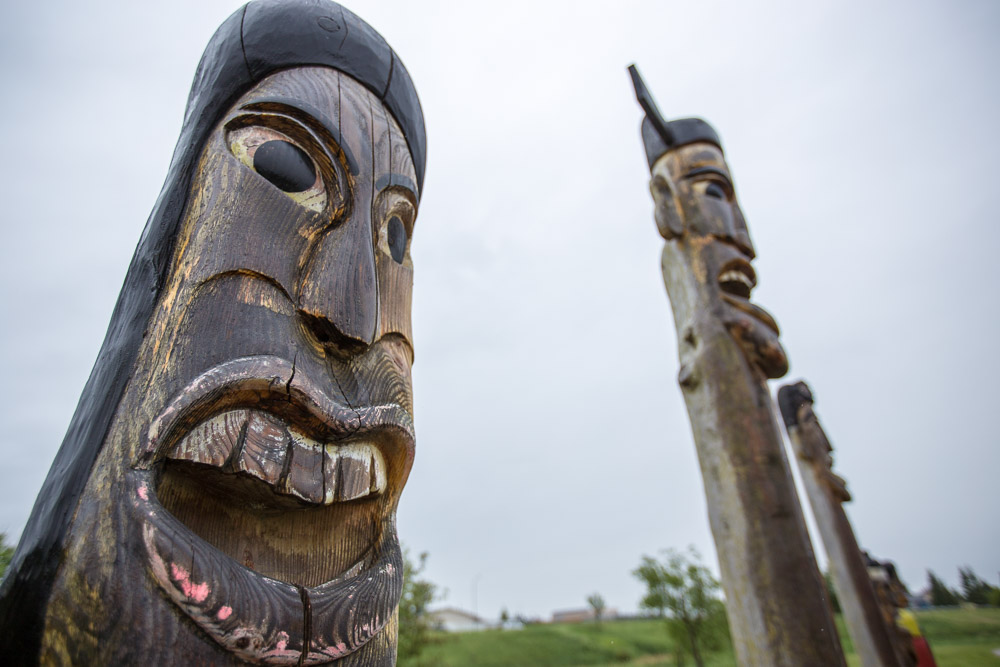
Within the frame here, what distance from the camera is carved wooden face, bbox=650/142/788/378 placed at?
3.13 meters

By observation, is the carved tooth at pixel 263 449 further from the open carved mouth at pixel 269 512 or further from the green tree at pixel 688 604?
the green tree at pixel 688 604

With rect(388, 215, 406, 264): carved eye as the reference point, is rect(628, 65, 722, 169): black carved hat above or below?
above

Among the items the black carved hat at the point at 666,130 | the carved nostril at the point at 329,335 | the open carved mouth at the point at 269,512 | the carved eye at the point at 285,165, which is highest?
the black carved hat at the point at 666,130

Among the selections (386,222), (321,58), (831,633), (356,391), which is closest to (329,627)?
(356,391)

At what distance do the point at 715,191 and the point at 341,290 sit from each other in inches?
140

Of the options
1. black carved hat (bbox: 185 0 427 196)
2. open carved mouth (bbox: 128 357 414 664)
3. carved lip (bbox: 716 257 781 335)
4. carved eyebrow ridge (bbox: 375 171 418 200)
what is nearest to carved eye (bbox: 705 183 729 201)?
carved lip (bbox: 716 257 781 335)

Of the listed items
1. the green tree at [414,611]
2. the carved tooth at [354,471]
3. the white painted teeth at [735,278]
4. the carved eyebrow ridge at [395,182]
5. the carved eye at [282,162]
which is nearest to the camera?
the carved tooth at [354,471]

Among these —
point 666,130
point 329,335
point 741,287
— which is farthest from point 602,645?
point 329,335

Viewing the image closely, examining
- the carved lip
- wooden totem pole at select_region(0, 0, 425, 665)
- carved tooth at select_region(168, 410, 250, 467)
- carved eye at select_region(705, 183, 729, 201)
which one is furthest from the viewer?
carved eye at select_region(705, 183, 729, 201)

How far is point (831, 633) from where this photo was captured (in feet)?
7.45

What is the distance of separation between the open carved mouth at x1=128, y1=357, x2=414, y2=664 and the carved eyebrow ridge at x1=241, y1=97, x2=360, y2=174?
679 mm

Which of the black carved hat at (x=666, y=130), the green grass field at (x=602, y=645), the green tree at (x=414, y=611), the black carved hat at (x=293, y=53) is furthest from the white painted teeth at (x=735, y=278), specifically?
the green grass field at (x=602, y=645)

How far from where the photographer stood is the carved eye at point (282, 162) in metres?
1.34

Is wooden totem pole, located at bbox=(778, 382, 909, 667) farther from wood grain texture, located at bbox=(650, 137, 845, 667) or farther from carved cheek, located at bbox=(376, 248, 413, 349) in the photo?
carved cheek, located at bbox=(376, 248, 413, 349)
